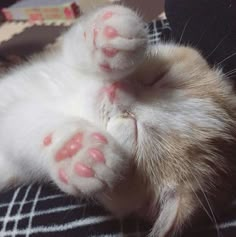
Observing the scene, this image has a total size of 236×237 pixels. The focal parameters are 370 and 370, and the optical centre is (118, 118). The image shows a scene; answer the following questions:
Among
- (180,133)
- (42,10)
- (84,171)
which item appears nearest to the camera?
(84,171)

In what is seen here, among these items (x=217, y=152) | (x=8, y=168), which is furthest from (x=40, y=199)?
(x=217, y=152)

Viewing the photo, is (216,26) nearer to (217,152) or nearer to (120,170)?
(217,152)

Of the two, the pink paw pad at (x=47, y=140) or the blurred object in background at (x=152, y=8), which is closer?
the pink paw pad at (x=47, y=140)

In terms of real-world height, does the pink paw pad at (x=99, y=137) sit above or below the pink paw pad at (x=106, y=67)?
below

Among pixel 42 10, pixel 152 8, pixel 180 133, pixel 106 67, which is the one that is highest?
pixel 106 67

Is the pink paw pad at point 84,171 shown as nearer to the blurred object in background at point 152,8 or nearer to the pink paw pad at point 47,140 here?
the pink paw pad at point 47,140

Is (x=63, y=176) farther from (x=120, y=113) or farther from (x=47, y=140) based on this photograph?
(x=120, y=113)

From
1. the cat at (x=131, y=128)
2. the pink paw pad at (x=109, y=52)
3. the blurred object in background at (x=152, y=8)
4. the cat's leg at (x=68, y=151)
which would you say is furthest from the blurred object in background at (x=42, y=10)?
the pink paw pad at (x=109, y=52)

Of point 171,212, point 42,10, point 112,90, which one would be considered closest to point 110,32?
point 112,90
